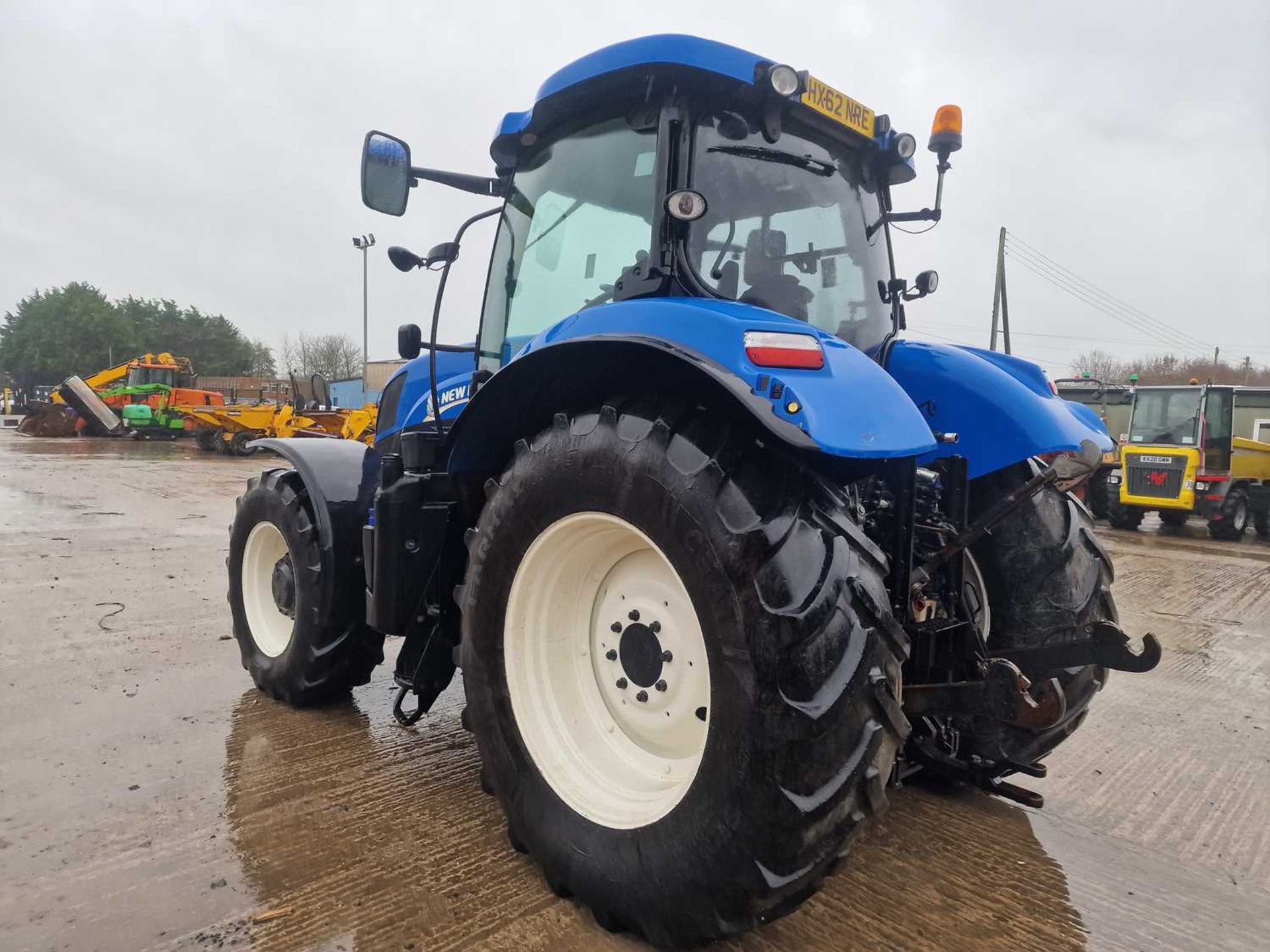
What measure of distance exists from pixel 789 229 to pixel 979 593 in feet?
4.51

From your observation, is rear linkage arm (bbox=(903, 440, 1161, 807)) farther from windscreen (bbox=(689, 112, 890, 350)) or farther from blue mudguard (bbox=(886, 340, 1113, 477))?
windscreen (bbox=(689, 112, 890, 350))

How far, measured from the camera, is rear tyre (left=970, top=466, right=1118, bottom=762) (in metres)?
2.60

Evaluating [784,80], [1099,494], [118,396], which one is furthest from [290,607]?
[118,396]

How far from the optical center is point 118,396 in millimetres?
26031

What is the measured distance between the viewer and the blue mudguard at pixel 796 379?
1704mm

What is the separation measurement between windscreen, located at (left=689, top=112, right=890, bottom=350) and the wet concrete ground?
1.74m

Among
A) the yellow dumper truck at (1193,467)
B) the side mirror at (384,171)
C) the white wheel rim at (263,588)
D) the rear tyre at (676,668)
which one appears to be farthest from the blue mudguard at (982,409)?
the yellow dumper truck at (1193,467)

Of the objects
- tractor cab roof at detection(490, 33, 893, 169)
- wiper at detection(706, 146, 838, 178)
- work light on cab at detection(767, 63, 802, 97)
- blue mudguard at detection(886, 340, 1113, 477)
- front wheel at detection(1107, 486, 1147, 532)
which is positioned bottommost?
front wheel at detection(1107, 486, 1147, 532)

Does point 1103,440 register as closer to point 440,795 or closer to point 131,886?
point 440,795

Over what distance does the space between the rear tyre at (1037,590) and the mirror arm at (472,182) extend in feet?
7.14

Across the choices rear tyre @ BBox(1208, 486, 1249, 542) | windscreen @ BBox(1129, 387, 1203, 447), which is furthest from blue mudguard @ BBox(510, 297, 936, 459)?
windscreen @ BBox(1129, 387, 1203, 447)

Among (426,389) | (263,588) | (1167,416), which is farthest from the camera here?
(1167,416)

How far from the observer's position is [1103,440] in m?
2.73

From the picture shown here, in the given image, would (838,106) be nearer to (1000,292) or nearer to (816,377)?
(816,377)
